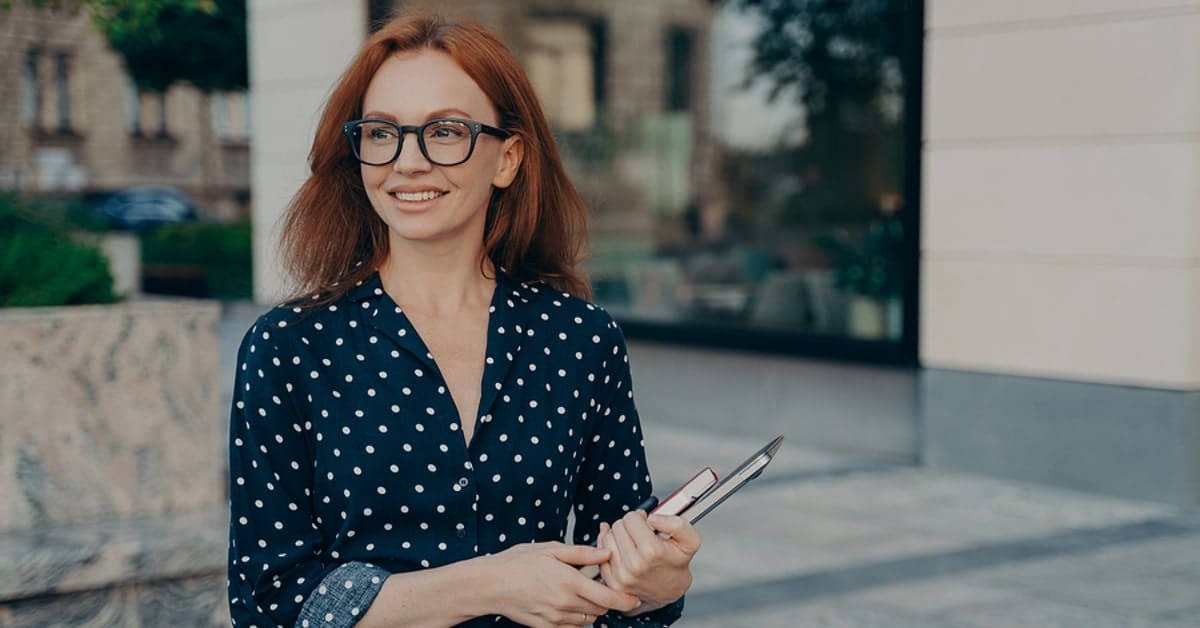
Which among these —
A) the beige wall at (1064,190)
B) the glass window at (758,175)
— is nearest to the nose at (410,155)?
the beige wall at (1064,190)

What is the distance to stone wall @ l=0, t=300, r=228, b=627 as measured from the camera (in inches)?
146

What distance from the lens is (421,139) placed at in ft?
6.30

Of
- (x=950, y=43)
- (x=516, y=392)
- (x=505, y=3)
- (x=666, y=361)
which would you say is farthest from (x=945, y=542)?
(x=505, y=3)

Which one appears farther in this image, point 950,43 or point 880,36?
point 880,36

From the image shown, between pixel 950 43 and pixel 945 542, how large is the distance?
2.98m

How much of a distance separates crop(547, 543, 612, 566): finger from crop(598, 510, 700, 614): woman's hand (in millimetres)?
12

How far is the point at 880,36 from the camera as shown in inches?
371

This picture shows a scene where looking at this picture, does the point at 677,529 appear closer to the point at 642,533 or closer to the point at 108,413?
the point at 642,533

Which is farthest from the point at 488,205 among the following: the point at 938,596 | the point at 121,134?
the point at 121,134

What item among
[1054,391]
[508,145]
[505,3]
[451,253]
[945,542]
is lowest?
[945,542]

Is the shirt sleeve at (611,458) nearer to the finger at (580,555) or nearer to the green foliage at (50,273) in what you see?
the finger at (580,555)

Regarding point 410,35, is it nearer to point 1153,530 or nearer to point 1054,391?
point 1153,530

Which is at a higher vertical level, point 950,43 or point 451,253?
point 950,43

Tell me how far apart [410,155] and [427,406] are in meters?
0.34
